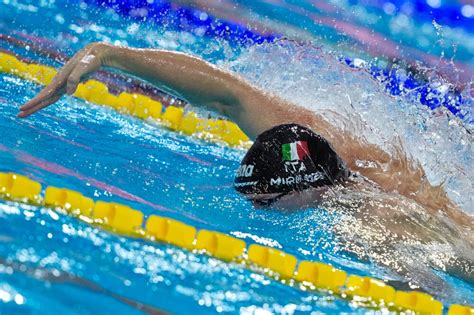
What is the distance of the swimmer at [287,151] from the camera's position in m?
2.79

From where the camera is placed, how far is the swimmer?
2787mm

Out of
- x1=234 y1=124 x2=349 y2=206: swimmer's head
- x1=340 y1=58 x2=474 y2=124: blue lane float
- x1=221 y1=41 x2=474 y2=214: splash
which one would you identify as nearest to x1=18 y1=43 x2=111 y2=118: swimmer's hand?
x1=234 y1=124 x2=349 y2=206: swimmer's head

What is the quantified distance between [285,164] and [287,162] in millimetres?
11

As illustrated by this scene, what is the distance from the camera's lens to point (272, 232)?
3.07 meters

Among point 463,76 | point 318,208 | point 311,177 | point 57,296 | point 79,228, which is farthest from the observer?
point 463,76

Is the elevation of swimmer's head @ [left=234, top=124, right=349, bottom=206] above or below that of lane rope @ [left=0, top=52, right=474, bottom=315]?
above

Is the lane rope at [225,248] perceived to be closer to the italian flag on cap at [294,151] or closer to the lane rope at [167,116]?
the italian flag on cap at [294,151]

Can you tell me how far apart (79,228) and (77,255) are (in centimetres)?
30

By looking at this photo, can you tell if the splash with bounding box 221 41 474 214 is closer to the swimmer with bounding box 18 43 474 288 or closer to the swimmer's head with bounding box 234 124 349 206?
the swimmer with bounding box 18 43 474 288

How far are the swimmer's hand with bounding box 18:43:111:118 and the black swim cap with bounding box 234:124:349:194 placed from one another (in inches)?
28.0

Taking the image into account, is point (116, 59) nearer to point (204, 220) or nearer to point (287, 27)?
point (204, 220)

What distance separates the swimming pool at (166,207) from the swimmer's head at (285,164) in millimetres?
252

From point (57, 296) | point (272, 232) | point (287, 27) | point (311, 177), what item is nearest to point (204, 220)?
point (272, 232)

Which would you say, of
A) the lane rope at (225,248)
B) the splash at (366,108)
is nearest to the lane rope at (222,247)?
the lane rope at (225,248)
